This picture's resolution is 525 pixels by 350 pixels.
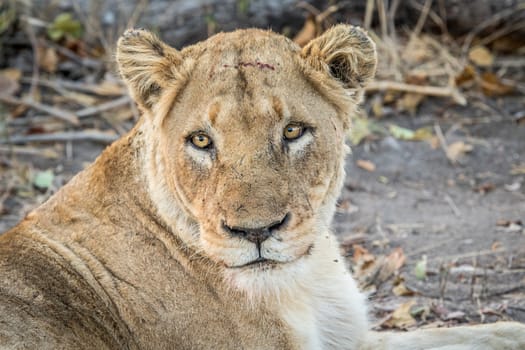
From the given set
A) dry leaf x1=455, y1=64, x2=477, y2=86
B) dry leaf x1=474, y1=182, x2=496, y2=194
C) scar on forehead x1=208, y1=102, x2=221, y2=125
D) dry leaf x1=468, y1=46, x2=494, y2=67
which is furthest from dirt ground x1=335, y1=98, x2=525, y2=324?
scar on forehead x1=208, y1=102, x2=221, y2=125

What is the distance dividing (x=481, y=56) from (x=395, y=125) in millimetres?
1318

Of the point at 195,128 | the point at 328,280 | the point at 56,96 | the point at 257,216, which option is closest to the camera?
the point at 257,216

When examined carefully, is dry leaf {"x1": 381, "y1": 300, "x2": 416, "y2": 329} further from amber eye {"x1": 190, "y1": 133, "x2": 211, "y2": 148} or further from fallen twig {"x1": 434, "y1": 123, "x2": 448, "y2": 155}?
fallen twig {"x1": 434, "y1": 123, "x2": 448, "y2": 155}

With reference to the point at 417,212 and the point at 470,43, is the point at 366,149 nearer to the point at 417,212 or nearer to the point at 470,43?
the point at 417,212

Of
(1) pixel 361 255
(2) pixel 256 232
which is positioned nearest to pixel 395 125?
(1) pixel 361 255

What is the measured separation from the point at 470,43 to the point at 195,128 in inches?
220

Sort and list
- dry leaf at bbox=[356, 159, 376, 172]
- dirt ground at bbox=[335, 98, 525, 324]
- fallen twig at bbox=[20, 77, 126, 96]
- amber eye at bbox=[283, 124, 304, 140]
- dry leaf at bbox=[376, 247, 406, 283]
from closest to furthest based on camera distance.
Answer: amber eye at bbox=[283, 124, 304, 140], dirt ground at bbox=[335, 98, 525, 324], dry leaf at bbox=[376, 247, 406, 283], dry leaf at bbox=[356, 159, 376, 172], fallen twig at bbox=[20, 77, 126, 96]

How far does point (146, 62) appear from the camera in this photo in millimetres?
3975

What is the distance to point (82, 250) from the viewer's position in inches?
157

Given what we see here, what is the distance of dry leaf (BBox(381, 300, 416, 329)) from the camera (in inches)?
195

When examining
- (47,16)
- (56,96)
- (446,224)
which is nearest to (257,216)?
(446,224)

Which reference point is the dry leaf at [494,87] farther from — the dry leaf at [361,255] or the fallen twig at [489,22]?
the dry leaf at [361,255]

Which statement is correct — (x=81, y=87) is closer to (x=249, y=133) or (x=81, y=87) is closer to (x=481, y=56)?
(x=481, y=56)

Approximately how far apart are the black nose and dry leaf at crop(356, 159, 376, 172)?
152 inches
